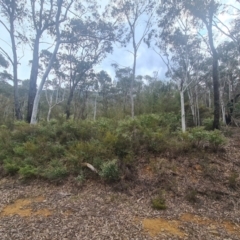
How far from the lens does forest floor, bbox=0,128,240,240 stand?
2865mm

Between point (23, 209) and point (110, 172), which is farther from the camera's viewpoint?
point (110, 172)

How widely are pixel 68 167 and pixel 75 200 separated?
4.13 feet

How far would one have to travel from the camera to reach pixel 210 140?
5.70 metres

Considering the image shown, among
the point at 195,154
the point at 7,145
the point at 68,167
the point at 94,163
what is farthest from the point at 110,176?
the point at 7,145

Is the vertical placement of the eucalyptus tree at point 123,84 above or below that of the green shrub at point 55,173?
above

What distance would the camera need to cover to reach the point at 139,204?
3.71 meters

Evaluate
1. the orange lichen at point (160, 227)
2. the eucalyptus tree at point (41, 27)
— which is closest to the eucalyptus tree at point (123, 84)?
the eucalyptus tree at point (41, 27)

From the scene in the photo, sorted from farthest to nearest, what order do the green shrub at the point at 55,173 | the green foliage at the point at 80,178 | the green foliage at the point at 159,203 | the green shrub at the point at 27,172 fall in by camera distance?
1. the green shrub at the point at 27,172
2. the green shrub at the point at 55,173
3. the green foliage at the point at 80,178
4. the green foliage at the point at 159,203

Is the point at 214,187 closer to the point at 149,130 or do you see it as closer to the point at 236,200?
the point at 236,200

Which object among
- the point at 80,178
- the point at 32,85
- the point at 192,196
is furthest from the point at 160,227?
the point at 32,85

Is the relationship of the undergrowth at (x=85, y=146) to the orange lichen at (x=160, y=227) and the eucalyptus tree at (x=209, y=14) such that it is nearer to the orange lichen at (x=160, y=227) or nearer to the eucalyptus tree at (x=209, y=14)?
the orange lichen at (x=160, y=227)

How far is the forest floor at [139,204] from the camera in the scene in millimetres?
2865

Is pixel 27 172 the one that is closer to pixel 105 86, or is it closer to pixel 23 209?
pixel 23 209

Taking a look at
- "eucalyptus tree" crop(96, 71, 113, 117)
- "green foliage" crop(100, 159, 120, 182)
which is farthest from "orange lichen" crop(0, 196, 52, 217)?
"eucalyptus tree" crop(96, 71, 113, 117)
